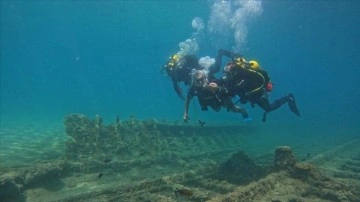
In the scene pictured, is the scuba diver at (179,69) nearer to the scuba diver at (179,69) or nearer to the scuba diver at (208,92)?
the scuba diver at (179,69)

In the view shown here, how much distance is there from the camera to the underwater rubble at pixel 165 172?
22.4ft

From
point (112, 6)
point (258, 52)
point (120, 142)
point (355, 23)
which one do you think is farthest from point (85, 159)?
point (258, 52)

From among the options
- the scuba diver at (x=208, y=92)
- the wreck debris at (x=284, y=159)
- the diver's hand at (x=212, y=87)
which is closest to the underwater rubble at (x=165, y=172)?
the wreck debris at (x=284, y=159)

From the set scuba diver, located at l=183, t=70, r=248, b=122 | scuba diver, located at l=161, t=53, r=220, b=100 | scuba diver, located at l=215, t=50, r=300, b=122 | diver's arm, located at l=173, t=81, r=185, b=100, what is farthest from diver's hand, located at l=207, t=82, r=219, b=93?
scuba diver, located at l=161, t=53, r=220, b=100

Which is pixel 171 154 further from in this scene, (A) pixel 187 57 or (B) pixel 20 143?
(B) pixel 20 143

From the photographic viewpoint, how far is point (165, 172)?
1012 cm

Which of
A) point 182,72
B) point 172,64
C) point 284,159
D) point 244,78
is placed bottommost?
point 284,159

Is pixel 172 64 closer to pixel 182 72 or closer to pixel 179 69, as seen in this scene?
pixel 179 69

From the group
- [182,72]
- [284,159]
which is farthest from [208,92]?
[182,72]

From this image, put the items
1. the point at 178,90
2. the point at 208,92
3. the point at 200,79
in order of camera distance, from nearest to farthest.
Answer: the point at 208,92 < the point at 200,79 < the point at 178,90

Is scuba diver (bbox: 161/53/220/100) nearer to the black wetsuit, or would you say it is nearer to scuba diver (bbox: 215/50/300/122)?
the black wetsuit

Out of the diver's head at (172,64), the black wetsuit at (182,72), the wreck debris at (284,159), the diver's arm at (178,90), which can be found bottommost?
the wreck debris at (284,159)

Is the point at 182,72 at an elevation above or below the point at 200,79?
above

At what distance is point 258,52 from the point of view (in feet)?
469
